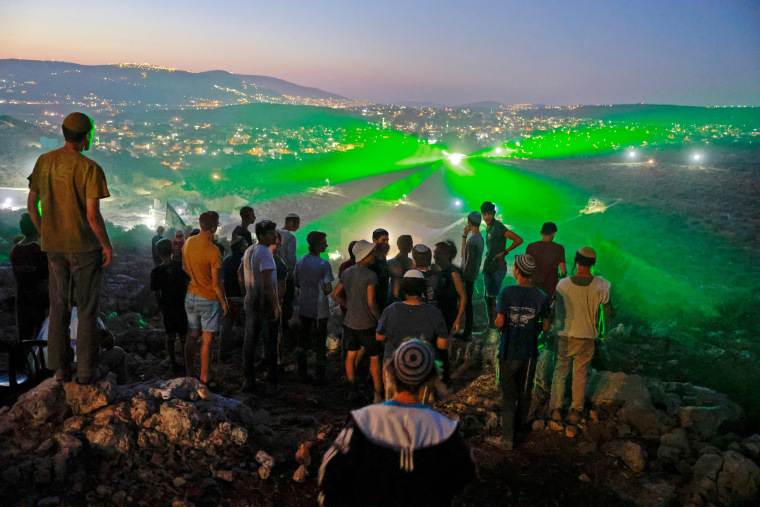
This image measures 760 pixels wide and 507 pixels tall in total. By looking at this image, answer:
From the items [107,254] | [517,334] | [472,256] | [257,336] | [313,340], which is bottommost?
[313,340]

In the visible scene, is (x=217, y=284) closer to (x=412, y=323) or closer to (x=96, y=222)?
(x=96, y=222)

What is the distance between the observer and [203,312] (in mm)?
5195

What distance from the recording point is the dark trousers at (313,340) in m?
6.21

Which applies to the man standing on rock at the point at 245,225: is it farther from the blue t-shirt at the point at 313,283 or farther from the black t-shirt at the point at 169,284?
the blue t-shirt at the point at 313,283

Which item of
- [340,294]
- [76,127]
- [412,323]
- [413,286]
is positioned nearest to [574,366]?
[412,323]

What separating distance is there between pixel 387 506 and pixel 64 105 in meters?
188

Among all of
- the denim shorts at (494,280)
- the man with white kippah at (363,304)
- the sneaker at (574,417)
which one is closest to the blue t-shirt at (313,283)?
the man with white kippah at (363,304)

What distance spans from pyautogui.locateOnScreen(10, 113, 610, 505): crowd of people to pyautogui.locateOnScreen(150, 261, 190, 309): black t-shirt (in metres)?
0.01

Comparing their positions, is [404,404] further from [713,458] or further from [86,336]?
[713,458]

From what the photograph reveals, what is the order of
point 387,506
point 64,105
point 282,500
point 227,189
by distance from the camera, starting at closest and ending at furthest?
1. point 387,506
2. point 282,500
3. point 227,189
4. point 64,105

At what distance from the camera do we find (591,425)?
4910mm

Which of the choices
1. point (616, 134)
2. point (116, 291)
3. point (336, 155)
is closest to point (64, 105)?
point (336, 155)

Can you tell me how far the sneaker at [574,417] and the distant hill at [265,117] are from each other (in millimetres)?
108325

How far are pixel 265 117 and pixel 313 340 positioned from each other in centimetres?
12700
